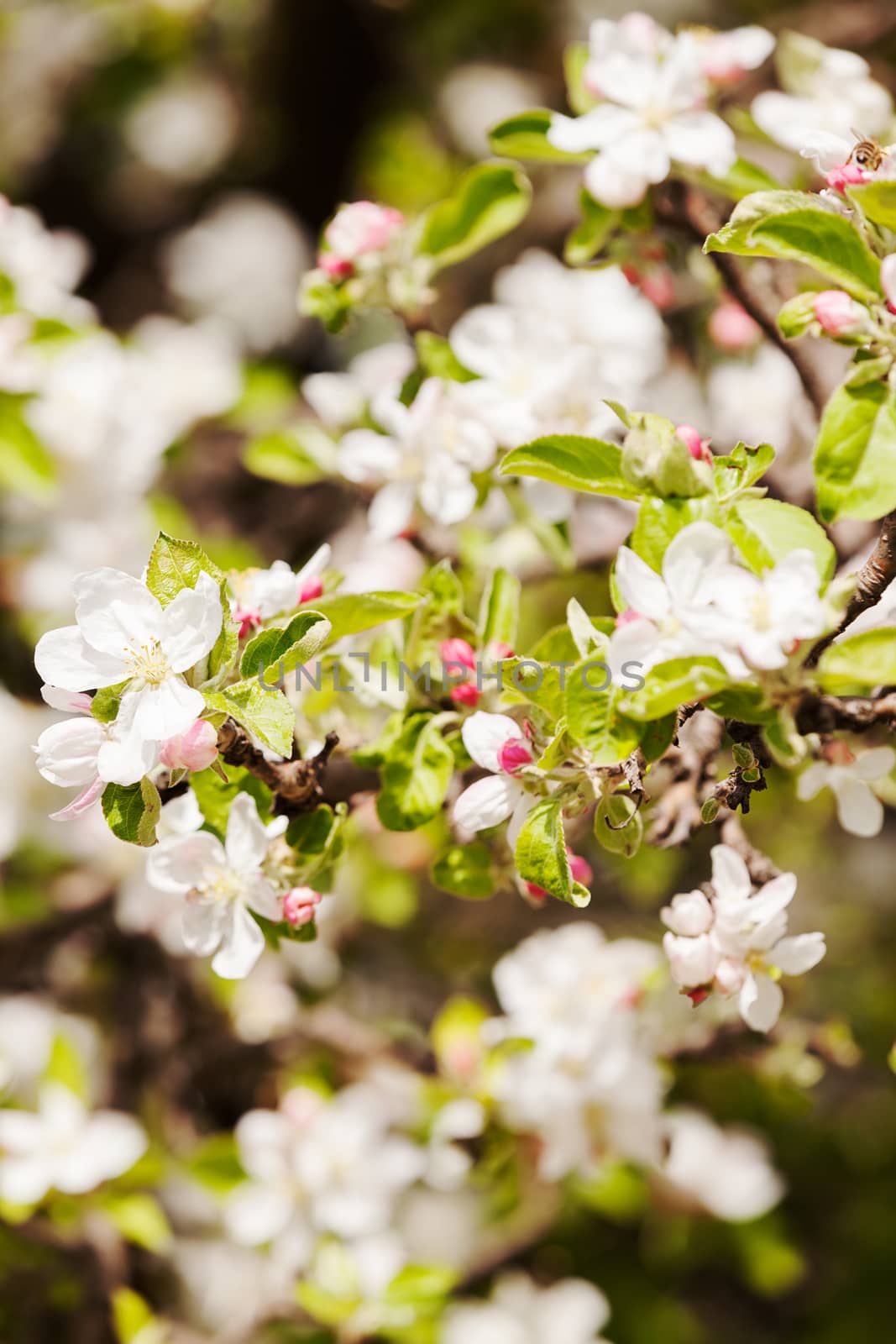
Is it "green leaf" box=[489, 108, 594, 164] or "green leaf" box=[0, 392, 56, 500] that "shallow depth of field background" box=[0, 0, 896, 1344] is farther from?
"green leaf" box=[489, 108, 594, 164]

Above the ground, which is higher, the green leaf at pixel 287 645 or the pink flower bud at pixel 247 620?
the green leaf at pixel 287 645

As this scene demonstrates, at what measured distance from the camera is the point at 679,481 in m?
0.75

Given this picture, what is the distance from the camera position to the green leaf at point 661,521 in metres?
0.74

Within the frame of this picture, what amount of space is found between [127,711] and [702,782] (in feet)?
1.65

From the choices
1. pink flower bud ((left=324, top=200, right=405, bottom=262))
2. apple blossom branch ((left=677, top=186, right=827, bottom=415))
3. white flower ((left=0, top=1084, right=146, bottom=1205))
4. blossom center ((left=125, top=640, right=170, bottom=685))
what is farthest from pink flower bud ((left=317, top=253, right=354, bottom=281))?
white flower ((left=0, top=1084, right=146, bottom=1205))

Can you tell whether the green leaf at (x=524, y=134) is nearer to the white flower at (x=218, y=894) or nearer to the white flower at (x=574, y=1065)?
the white flower at (x=218, y=894)

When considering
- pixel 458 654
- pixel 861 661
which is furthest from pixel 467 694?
pixel 861 661

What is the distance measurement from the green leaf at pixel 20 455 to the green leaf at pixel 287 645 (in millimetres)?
742

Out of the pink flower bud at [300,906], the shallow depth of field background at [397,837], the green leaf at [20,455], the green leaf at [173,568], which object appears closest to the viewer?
the green leaf at [173,568]

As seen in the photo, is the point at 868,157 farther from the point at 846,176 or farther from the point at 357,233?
the point at 357,233

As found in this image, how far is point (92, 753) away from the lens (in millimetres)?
729

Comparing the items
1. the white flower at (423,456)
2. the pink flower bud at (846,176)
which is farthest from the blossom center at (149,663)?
the pink flower bud at (846,176)

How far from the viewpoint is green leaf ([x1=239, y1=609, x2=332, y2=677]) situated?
740mm

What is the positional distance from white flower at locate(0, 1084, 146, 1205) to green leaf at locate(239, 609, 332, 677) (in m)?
0.86
